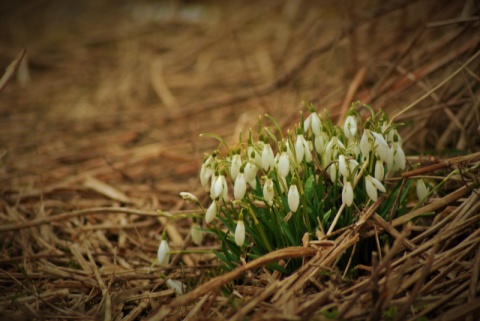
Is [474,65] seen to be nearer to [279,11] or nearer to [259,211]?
[259,211]

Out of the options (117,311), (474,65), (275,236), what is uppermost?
(474,65)

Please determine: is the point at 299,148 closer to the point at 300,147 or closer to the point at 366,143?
the point at 300,147

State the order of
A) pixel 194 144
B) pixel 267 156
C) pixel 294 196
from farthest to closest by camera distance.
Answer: pixel 194 144 < pixel 267 156 < pixel 294 196

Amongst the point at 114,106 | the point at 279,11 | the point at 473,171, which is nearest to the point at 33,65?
the point at 114,106

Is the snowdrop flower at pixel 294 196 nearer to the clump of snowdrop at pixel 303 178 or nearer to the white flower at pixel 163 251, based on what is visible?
the clump of snowdrop at pixel 303 178

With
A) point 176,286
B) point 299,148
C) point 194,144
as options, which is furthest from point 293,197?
point 194,144

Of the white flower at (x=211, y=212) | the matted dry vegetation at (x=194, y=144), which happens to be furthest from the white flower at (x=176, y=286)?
the white flower at (x=211, y=212)

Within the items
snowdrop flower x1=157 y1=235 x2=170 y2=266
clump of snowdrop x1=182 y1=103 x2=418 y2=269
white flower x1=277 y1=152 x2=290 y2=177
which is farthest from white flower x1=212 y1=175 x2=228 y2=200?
snowdrop flower x1=157 y1=235 x2=170 y2=266
